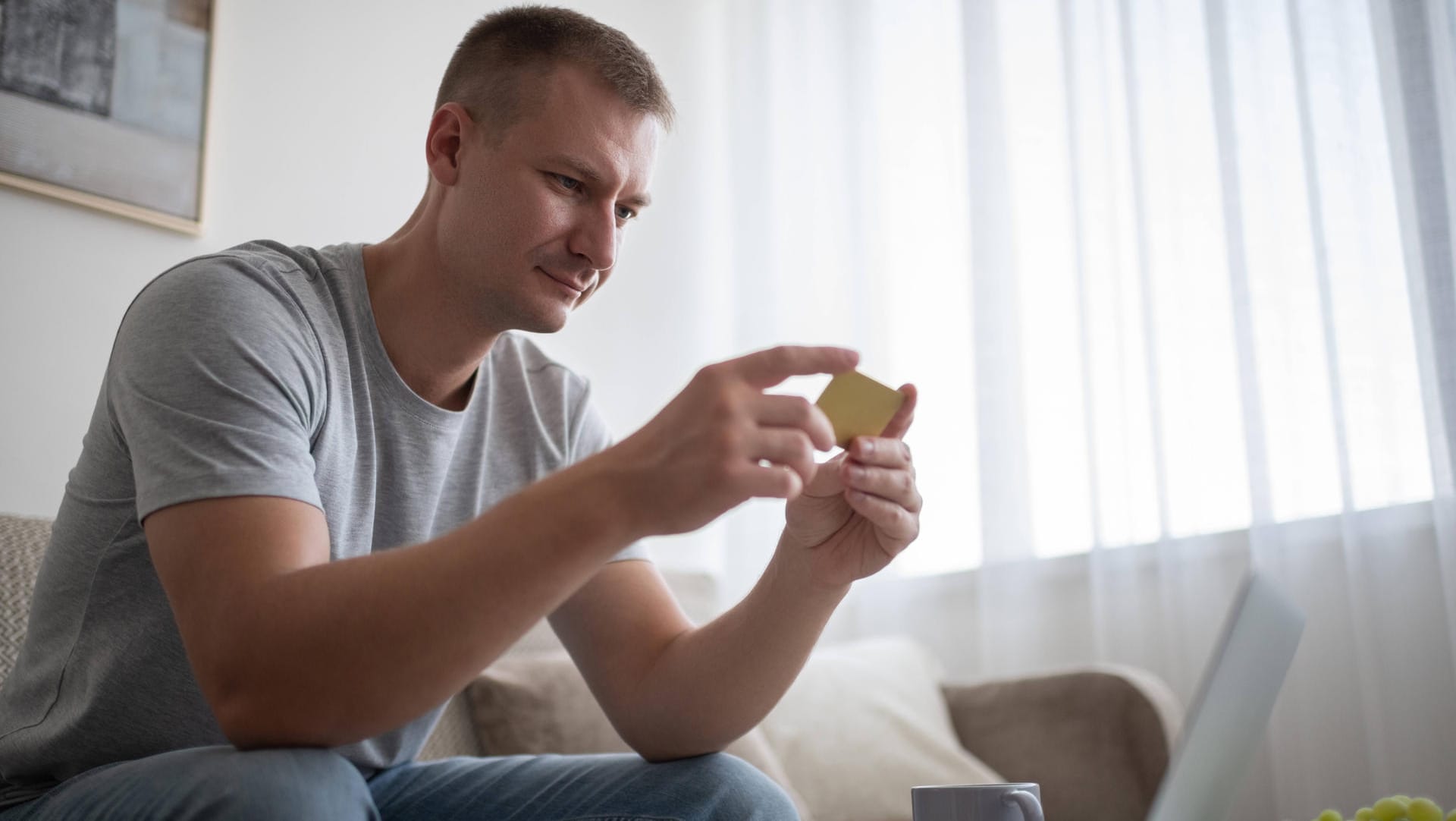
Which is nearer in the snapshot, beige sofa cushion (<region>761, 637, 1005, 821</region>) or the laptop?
the laptop

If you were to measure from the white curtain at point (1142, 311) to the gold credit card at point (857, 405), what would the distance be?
1445mm

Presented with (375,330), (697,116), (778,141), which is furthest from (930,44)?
(375,330)

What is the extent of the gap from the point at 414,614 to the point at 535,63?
703mm

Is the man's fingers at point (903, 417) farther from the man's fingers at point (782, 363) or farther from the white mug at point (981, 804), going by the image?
the white mug at point (981, 804)

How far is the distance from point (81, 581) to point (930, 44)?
2.39 meters

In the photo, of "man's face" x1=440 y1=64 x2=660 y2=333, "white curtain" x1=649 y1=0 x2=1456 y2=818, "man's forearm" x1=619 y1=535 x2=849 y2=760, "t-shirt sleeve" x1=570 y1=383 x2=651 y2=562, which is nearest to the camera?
"man's forearm" x1=619 y1=535 x2=849 y2=760

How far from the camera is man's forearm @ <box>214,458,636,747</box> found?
29.5 inches

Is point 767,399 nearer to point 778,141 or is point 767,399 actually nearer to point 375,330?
point 375,330

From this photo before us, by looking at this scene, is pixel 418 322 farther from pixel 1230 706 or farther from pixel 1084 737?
pixel 1084 737

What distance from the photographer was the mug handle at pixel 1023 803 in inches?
31.1

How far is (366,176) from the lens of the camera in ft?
7.41

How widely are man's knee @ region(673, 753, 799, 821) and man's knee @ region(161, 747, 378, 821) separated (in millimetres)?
306

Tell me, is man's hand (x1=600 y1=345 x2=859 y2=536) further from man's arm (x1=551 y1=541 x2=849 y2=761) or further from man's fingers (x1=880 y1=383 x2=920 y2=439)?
man's arm (x1=551 y1=541 x2=849 y2=761)

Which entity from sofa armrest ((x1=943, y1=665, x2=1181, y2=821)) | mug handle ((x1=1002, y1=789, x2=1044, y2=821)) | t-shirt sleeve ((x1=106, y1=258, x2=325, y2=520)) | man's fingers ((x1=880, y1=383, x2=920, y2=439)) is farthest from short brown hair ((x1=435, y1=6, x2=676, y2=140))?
sofa armrest ((x1=943, y1=665, x2=1181, y2=821))
